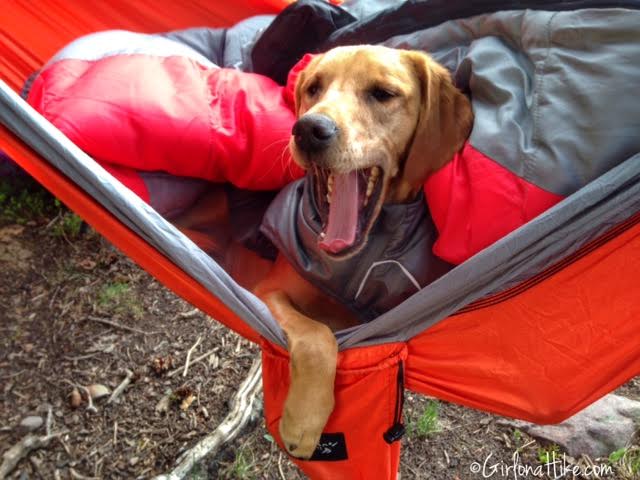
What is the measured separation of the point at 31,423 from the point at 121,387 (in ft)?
0.98

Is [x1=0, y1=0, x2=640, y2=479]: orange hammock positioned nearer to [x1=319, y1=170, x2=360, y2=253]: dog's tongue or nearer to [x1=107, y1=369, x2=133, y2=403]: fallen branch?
[x1=319, y1=170, x2=360, y2=253]: dog's tongue

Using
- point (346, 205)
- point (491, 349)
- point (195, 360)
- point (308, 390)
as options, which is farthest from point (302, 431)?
point (195, 360)

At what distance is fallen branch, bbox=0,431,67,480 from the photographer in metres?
1.82

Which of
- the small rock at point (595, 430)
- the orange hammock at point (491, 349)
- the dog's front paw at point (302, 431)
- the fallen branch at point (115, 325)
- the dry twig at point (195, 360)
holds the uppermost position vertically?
the orange hammock at point (491, 349)

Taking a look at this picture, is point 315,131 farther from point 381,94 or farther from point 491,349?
point 491,349

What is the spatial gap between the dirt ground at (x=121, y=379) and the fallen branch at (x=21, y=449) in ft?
0.07

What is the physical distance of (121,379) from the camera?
2.10 metres

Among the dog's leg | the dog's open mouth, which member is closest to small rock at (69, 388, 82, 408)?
the dog's leg

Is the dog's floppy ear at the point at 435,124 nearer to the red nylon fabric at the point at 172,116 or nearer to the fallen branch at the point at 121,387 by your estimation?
the red nylon fabric at the point at 172,116

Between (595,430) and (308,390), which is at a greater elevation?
(308,390)

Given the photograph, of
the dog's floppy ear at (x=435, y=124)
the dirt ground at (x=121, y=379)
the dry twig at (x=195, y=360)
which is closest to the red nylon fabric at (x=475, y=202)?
the dog's floppy ear at (x=435, y=124)

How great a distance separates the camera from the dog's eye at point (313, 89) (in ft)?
5.62

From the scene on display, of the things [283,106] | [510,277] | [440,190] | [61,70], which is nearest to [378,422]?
[510,277]

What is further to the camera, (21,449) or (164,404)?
(164,404)
